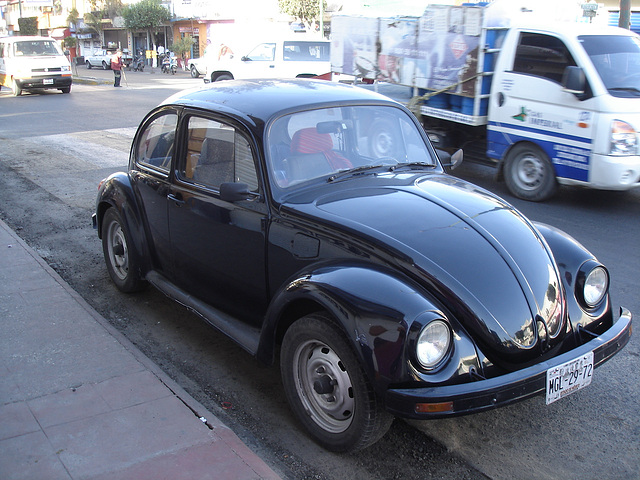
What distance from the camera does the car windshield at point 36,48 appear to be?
24.5 m

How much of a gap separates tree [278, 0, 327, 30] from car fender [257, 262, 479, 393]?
40.9 metres

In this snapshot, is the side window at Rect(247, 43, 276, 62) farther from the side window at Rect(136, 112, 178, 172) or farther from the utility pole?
the side window at Rect(136, 112, 178, 172)

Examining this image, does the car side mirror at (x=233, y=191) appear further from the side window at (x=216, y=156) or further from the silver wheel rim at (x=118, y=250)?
the silver wheel rim at (x=118, y=250)

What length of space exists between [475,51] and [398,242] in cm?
681

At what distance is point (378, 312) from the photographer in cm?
300

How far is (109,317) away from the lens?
516 cm

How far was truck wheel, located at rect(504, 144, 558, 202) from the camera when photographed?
8.52 meters

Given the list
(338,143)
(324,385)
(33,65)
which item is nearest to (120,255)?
(338,143)

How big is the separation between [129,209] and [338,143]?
1.92 metres

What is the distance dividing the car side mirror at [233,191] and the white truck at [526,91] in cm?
556

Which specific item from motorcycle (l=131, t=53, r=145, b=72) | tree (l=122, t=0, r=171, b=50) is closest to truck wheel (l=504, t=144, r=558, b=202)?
motorcycle (l=131, t=53, r=145, b=72)

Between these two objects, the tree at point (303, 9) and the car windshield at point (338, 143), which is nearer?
the car windshield at point (338, 143)

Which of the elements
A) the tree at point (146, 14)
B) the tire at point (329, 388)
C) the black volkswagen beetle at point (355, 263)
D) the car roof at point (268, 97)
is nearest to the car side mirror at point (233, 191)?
the black volkswagen beetle at point (355, 263)

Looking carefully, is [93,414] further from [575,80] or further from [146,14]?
[146,14]
